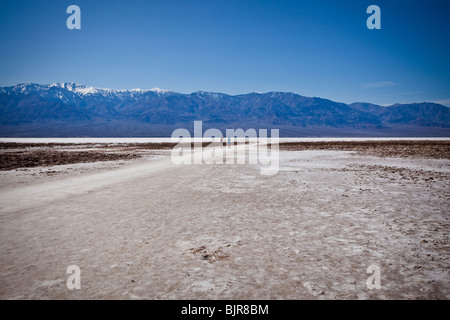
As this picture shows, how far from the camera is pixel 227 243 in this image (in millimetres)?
5332

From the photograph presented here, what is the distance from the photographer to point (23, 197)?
31.7 ft

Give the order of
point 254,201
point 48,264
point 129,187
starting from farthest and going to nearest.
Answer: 1. point 129,187
2. point 254,201
3. point 48,264

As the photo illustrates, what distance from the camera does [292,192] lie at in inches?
406

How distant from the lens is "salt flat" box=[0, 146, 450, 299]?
12.2 feet

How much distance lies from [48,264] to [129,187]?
7.30 meters

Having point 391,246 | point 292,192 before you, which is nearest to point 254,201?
point 292,192

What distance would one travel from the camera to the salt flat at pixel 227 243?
3.73 meters

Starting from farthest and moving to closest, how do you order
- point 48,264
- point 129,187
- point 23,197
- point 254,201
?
1. point 129,187
2. point 23,197
3. point 254,201
4. point 48,264
